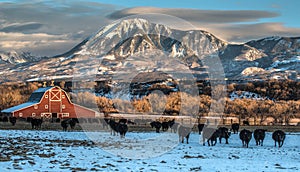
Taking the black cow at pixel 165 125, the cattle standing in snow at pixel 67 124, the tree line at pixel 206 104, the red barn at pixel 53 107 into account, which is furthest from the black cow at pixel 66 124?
the tree line at pixel 206 104

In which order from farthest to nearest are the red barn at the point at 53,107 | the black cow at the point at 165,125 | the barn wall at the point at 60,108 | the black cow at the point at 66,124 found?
the barn wall at the point at 60,108 → the red barn at the point at 53,107 → the black cow at the point at 165,125 → the black cow at the point at 66,124

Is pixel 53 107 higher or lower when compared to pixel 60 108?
higher

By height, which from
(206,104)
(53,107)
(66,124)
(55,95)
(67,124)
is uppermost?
(55,95)

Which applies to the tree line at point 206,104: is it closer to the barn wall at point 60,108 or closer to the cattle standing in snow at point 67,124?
the barn wall at point 60,108

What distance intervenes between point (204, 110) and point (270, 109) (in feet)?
40.8

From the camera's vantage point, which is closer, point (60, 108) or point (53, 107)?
point (53, 107)

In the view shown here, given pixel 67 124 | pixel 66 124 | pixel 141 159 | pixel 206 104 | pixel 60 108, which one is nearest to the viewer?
pixel 141 159

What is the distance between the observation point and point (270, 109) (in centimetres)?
9069

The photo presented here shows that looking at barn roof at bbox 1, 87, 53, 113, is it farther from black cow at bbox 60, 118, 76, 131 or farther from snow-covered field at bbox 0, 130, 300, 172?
snow-covered field at bbox 0, 130, 300, 172

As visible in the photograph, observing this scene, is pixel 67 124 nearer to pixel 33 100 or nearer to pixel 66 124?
pixel 66 124

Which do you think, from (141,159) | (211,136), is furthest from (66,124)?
(141,159)

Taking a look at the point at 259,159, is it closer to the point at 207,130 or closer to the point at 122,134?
the point at 207,130

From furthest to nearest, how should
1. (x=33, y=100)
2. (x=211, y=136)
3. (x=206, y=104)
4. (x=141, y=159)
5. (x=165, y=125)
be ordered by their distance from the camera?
(x=206, y=104) → (x=33, y=100) → (x=165, y=125) → (x=211, y=136) → (x=141, y=159)

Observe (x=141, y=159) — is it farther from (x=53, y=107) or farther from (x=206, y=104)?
(x=206, y=104)
